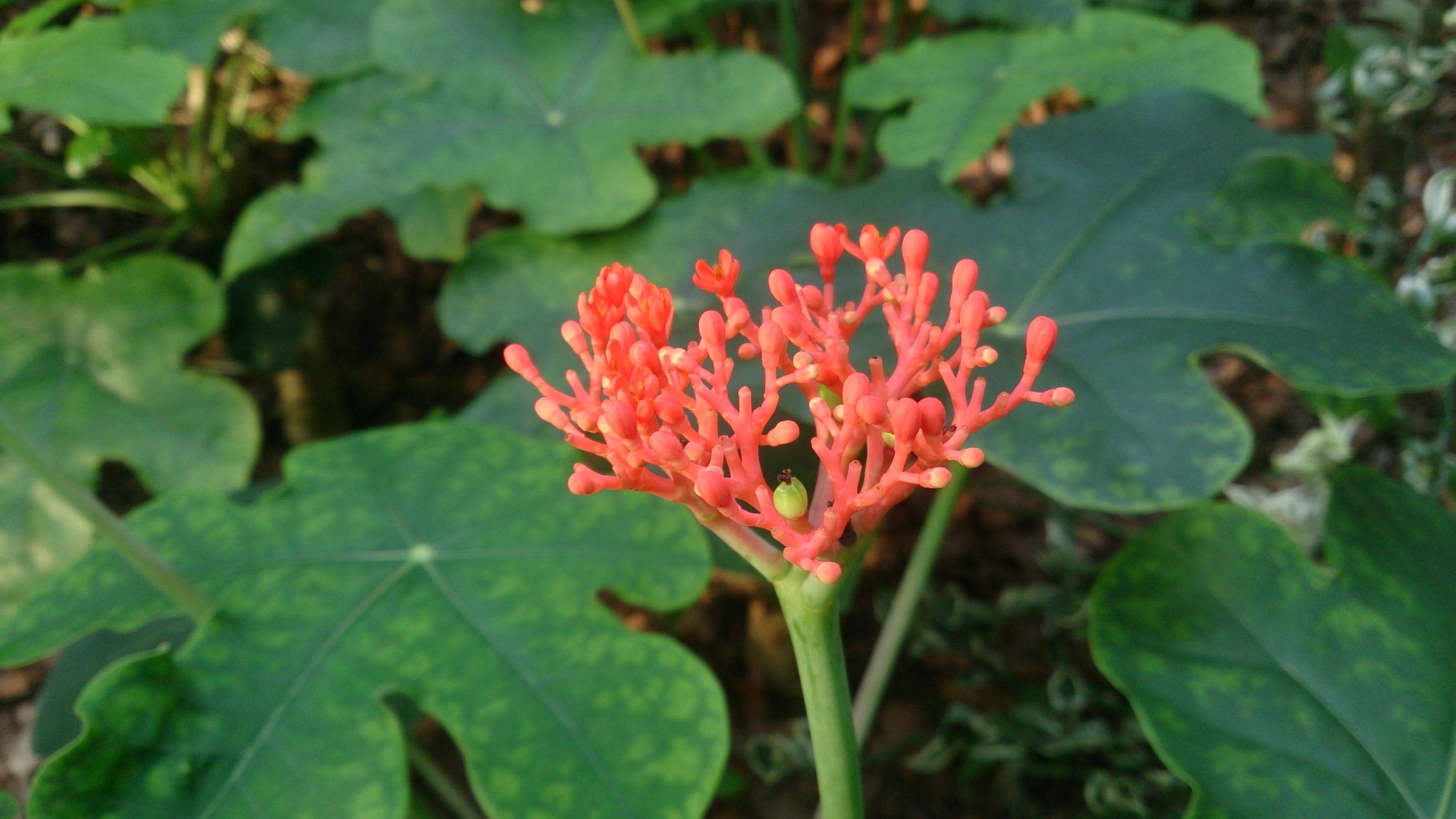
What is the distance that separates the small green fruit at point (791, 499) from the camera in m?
0.63

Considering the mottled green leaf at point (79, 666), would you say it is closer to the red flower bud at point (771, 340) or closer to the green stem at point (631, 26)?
the red flower bud at point (771, 340)

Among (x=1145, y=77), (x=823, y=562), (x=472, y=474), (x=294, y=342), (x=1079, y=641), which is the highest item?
(x=823, y=562)

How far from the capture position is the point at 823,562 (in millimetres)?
620

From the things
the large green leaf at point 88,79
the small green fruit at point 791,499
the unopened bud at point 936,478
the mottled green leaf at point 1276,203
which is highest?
the large green leaf at point 88,79

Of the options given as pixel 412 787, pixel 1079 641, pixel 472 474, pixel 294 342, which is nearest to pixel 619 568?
pixel 472 474

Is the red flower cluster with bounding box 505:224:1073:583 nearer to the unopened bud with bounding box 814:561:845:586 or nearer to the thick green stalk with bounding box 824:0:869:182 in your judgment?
the unopened bud with bounding box 814:561:845:586

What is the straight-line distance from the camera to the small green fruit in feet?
2.06

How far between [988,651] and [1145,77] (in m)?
1.08

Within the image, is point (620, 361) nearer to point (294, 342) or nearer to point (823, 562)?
point (823, 562)

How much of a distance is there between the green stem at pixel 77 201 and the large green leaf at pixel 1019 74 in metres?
1.49

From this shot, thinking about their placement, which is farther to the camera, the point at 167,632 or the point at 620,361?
the point at 167,632

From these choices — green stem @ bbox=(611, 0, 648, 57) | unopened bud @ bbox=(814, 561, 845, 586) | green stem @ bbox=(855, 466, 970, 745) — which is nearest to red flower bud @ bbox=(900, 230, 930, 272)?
unopened bud @ bbox=(814, 561, 845, 586)

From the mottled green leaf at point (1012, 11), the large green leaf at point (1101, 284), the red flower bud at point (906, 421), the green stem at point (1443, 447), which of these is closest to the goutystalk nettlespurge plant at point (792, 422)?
the red flower bud at point (906, 421)

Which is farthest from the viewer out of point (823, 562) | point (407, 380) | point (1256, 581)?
point (407, 380)
